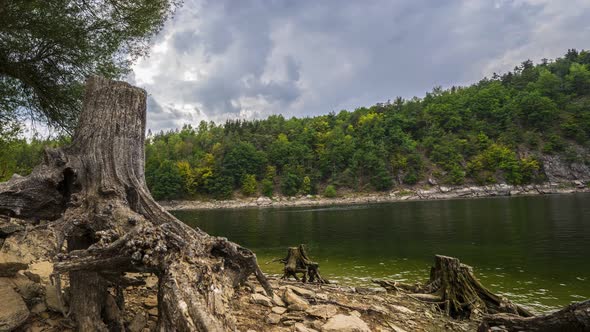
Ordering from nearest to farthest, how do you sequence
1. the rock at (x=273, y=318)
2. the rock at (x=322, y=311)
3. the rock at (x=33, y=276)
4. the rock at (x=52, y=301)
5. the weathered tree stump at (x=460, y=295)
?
the rock at (x=52, y=301), the rock at (x=33, y=276), the rock at (x=273, y=318), the rock at (x=322, y=311), the weathered tree stump at (x=460, y=295)

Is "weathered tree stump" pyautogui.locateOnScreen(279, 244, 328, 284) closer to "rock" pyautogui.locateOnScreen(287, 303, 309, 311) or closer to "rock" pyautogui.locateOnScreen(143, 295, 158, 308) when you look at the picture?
"rock" pyautogui.locateOnScreen(287, 303, 309, 311)

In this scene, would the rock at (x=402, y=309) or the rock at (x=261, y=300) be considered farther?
the rock at (x=402, y=309)

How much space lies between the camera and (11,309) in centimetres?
342

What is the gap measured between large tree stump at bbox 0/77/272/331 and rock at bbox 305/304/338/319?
1409 millimetres

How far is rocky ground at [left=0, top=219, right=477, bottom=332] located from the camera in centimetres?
353

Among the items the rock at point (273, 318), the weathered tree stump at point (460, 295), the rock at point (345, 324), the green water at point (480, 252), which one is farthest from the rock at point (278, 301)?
the green water at point (480, 252)

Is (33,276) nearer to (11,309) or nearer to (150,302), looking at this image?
(11,309)

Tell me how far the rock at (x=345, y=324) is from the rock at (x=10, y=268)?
170 inches

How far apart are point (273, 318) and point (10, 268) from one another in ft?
12.1

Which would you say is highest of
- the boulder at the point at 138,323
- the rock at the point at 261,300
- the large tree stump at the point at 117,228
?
the large tree stump at the point at 117,228

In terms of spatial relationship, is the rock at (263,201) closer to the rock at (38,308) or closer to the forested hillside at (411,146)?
the forested hillside at (411,146)

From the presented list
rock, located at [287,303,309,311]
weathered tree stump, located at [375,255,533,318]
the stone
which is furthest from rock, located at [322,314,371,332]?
weathered tree stump, located at [375,255,533,318]

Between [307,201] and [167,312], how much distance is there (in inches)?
4061

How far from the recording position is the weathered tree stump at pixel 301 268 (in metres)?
10.1
